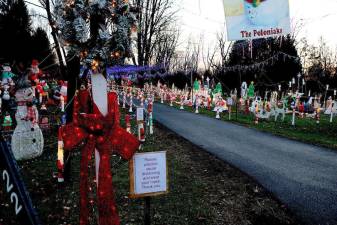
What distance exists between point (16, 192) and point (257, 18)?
590 centimetres

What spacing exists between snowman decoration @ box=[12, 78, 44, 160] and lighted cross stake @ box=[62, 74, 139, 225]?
4921 millimetres

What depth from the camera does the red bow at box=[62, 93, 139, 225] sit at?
368 cm

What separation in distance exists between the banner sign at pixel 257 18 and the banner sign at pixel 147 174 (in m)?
4.25

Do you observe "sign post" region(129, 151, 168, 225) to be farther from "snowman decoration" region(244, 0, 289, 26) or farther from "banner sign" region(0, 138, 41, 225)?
"snowman decoration" region(244, 0, 289, 26)

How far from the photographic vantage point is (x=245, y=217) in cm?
506

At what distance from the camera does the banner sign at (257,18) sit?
6.65 m

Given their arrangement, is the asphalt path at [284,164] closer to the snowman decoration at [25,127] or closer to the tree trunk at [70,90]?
the tree trunk at [70,90]

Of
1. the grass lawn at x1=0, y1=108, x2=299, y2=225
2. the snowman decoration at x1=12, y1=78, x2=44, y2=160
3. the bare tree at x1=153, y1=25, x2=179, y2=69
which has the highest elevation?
the bare tree at x1=153, y1=25, x2=179, y2=69

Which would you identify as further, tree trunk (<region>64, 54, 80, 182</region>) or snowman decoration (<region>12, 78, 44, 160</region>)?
snowman decoration (<region>12, 78, 44, 160</region>)

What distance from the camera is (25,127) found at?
8.27m

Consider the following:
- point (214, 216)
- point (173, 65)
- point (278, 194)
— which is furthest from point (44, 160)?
point (173, 65)

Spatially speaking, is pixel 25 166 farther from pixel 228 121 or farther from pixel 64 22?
pixel 228 121

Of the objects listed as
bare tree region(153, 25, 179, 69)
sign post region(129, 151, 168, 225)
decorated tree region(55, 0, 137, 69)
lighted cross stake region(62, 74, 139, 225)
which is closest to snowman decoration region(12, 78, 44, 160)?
decorated tree region(55, 0, 137, 69)

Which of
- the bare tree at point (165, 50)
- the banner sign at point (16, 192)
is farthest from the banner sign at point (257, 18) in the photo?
the bare tree at point (165, 50)
